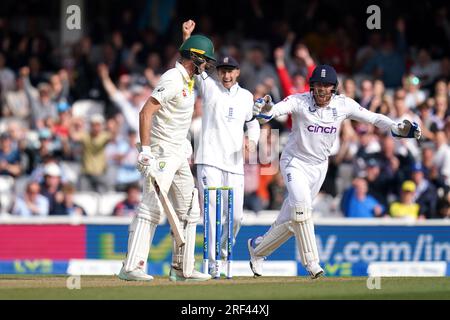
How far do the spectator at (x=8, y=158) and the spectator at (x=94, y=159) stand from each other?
984mm

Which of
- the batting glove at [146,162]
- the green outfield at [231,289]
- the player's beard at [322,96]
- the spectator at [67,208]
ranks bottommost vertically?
the green outfield at [231,289]

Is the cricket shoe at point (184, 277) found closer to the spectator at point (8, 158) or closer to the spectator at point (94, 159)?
the spectator at point (94, 159)

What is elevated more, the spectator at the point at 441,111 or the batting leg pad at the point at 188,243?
the spectator at the point at 441,111

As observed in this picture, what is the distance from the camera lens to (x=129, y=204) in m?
18.2

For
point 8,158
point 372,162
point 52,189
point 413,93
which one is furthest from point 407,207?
point 8,158

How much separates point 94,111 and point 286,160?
26.4 feet

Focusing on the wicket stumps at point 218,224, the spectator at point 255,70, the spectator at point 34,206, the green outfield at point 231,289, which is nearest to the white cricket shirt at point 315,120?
the wicket stumps at point 218,224

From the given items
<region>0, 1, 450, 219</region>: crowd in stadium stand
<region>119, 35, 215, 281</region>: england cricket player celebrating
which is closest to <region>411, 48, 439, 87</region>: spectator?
<region>0, 1, 450, 219</region>: crowd in stadium stand

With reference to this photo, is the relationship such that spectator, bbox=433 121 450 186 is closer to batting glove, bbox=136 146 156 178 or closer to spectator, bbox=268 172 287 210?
spectator, bbox=268 172 287 210

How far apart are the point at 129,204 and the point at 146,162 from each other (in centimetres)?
665

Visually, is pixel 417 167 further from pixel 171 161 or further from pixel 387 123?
pixel 171 161

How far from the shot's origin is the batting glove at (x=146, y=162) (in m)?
11.6


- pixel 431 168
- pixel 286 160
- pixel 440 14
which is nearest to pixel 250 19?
pixel 440 14

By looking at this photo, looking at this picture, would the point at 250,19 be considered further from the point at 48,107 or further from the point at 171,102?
the point at 171,102
